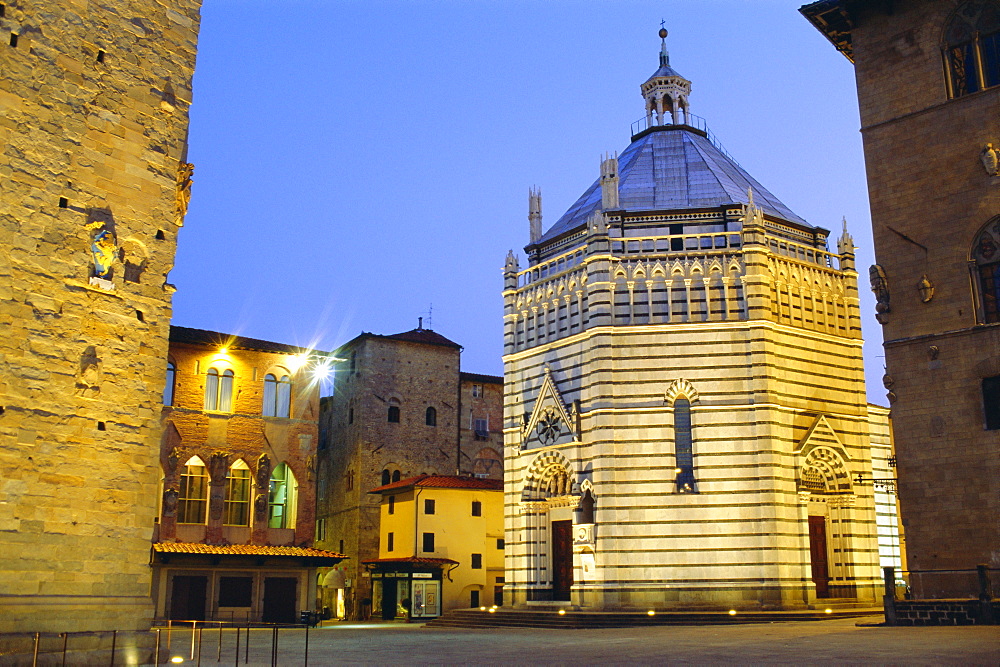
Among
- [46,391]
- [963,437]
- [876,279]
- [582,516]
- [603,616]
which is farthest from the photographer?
[582,516]

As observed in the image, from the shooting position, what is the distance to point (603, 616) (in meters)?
28.3

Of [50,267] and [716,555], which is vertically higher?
[50,267]

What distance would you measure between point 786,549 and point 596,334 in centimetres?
902

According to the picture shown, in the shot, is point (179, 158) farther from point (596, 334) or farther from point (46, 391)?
point (596, 334)

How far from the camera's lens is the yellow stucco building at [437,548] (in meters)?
40.4

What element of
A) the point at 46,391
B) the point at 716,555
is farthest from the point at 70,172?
the point at 716,555

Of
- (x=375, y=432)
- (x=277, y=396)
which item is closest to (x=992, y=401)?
(x=277, y=396)

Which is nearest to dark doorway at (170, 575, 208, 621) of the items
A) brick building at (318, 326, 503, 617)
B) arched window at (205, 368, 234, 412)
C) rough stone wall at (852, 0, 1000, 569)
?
arched window at (205, 368, 234, 412)

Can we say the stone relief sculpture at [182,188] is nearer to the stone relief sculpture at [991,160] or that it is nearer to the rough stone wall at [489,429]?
the stone relief sculpture at [991,160]

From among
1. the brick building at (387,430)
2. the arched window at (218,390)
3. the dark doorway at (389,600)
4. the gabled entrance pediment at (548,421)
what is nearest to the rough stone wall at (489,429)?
the brick building at (387,430)

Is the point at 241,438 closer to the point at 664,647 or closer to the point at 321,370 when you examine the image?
the point at 321,370

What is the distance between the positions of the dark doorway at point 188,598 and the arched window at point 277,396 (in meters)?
6.94

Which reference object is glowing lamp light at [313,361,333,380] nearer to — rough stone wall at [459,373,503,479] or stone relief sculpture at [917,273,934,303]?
rough stone wall at [459,373,503,479]

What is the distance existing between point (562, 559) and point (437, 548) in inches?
427
